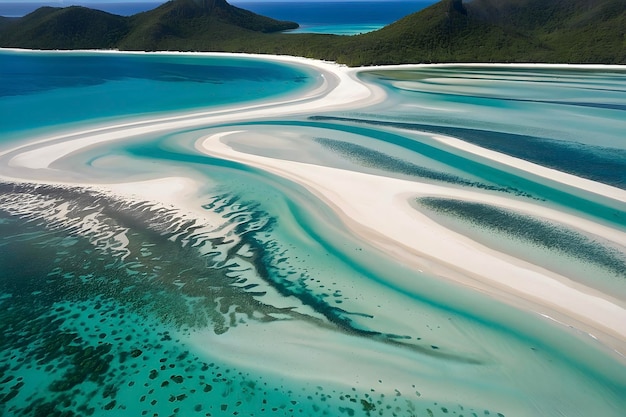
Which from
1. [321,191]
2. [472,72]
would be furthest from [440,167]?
[472,72]

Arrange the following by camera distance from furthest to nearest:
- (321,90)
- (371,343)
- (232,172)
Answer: (321,90) < (232,172) < (371,343)

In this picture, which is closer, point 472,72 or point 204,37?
point 472,72

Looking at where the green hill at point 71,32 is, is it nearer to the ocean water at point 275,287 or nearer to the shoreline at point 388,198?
the shoreline at point 388,198

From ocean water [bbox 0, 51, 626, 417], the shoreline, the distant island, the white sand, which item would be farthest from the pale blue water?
the white sand

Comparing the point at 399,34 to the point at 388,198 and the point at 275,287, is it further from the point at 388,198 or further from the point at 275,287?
the point at 275,287

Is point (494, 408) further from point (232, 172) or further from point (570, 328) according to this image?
point (232, 172)

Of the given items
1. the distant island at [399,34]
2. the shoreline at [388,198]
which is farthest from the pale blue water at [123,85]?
the distant island at [399,34]

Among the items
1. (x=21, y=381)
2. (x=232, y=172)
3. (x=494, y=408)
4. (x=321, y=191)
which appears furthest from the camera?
(x=232, y=172)
